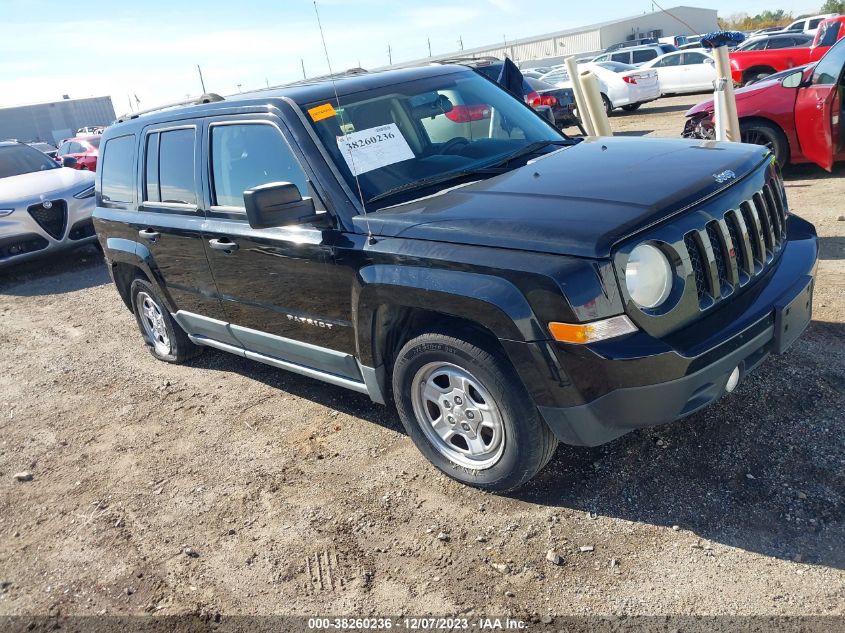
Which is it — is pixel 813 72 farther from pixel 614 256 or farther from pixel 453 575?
pixel 453 575

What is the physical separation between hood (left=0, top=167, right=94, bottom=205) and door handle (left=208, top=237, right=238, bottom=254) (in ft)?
21.5

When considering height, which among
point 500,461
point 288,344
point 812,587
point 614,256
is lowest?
point 812,587

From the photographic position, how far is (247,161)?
4.06 meters

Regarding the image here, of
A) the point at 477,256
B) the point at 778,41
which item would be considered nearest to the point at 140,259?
the point at 477,256

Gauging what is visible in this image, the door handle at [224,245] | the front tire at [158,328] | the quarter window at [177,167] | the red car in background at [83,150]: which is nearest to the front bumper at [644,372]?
the door handle at [224,245]

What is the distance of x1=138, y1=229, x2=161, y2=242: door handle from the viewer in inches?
194

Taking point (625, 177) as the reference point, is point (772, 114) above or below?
below

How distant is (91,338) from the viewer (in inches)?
277

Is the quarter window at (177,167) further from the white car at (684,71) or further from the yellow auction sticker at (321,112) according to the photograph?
the white car at (684,71)

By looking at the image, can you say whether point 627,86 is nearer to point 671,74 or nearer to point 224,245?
point 671,74

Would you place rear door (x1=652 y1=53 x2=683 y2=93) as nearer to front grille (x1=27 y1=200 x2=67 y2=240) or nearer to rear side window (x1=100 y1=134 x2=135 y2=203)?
front grille (x1=27 y1=200 x2=67 y2=240)

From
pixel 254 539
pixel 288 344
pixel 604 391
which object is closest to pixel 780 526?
pixel 604 391

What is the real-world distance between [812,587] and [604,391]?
100 centimetres

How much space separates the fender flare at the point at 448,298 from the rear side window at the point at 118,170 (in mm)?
2715
